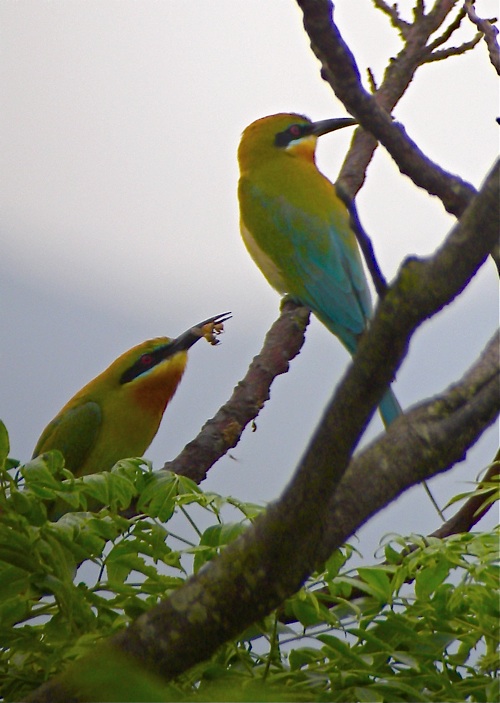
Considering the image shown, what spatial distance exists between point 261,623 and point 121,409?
0.92m

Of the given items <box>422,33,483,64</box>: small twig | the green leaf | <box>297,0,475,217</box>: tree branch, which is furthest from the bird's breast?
the green leaf

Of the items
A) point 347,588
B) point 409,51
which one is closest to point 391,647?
point 347,588

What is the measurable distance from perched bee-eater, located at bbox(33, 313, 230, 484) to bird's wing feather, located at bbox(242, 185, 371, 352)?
197 millimetres

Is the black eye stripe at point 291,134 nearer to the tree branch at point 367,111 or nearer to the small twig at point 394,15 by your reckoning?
the small twig at point 394,15

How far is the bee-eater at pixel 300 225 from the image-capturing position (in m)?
1.34

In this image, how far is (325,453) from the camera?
0.35 meters

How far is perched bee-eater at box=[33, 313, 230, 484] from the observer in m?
1.31

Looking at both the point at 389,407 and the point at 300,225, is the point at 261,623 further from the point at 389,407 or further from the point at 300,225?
the point at 300,225

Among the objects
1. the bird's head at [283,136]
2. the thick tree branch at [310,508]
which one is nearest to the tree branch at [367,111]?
the thick tree branch at [310,508]

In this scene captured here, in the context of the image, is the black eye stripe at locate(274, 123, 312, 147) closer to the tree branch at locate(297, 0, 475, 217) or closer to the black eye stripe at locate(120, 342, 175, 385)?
the black eye stripe at locate(120, 342, 175, 385)

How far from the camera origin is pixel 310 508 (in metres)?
0.36

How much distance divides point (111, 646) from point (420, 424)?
17 cm

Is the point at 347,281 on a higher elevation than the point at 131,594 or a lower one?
higher

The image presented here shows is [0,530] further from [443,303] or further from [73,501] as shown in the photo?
[443,303]
